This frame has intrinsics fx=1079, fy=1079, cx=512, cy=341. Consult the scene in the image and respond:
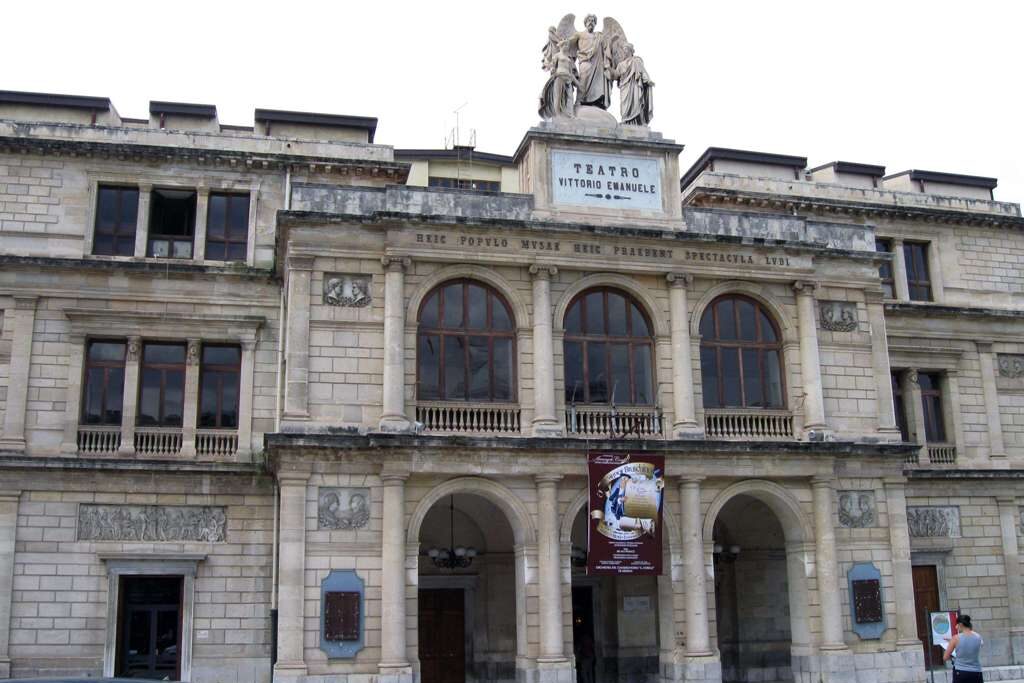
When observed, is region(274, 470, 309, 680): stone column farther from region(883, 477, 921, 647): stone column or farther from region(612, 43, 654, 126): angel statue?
region(883, 477, 921, 647): stone column

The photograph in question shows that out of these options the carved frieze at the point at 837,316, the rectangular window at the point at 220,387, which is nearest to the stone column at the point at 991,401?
the carved frieze at the point at 837,316

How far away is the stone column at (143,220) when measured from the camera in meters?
29.7

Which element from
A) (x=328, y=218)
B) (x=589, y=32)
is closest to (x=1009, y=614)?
(x=589, y=32)

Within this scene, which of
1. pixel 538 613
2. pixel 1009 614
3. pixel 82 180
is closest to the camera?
pixel 538 613

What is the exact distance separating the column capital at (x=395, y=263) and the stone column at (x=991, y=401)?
19.9 metres

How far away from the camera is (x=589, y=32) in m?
30.0

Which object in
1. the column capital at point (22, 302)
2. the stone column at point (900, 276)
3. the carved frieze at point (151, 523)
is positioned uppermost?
the stone column at point (900, 276)

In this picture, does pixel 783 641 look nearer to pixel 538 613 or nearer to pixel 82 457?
pixel 538 613

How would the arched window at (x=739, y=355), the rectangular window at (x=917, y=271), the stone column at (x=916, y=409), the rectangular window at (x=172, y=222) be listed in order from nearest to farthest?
the arched window at (x=739, y=355) → the rectangular window at (x=172, y=222) → the stone column at (x=916, y=409) → the rectangular window at (x=917, y=271)

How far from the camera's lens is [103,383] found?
28750 millimetres

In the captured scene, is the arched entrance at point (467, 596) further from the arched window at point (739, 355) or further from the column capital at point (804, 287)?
the column capital at point (804, 287)

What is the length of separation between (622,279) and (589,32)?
7415mm

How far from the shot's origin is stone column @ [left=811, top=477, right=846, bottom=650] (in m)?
26.4

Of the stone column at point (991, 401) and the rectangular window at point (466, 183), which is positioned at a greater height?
the rectangular window at point (466, 183)
